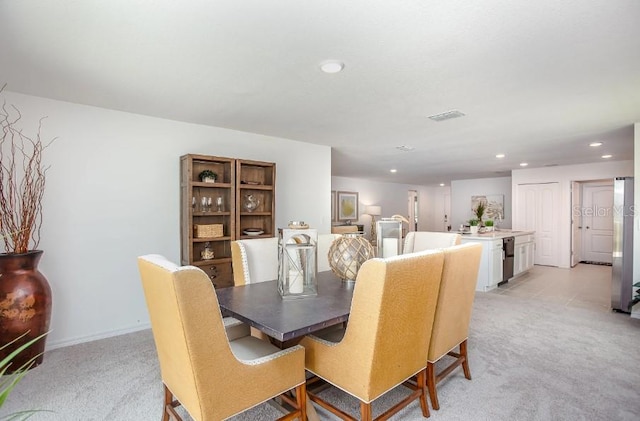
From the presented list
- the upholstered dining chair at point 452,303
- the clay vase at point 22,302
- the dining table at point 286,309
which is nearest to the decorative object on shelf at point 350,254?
the dining table at point 286,309

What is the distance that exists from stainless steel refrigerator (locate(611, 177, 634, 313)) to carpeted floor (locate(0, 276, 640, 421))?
59cm

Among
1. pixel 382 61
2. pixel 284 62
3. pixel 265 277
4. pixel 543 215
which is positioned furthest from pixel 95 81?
pixel 543 215

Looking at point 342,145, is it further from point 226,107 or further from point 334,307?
point 334,307

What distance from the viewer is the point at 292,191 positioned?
467cm

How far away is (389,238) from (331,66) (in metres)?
1.27

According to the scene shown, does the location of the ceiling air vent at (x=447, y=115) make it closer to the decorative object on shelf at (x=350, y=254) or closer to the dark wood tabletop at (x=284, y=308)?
the decorative object on shelf at (x=350, y=254)

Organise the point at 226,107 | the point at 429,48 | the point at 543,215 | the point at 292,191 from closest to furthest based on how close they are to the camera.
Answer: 1. the point at 429,48
2. the point at 226,107
3. the point at 292,191
4. the point at 543,215

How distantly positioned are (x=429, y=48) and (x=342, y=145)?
9.61ft

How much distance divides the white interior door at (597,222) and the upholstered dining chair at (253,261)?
26.8 ft

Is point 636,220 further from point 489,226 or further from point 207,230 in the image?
point 207,230

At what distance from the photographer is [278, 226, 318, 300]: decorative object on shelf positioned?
1964mm

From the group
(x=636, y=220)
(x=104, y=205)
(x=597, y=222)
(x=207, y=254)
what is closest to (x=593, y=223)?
(x=597, y=222)

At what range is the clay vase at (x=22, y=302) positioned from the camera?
2506mm

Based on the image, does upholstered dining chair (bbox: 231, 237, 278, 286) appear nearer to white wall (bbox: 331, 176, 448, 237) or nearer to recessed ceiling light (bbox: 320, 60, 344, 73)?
recessed ceiling light (bbox: 320, 60, 344, 73)
